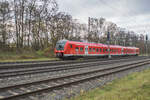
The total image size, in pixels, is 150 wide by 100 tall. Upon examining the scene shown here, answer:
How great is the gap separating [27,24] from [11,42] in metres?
5.77

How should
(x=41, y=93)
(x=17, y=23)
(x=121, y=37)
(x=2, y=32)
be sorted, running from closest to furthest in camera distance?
(x=41, y=93) < (x=2, y=32) < (x=17, y=23) < (x=121, y=37)

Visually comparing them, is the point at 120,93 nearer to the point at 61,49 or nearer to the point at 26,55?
the point at 61,49

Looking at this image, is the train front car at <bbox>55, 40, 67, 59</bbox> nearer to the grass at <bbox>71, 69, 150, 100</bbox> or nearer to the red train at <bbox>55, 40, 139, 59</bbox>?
the red train at <bbox>55, 40, 139, 59</bbox>

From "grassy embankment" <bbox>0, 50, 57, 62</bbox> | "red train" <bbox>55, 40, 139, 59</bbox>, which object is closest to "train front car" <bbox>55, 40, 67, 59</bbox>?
"red train" <bbox>55, 40, 139, 59</bbox>

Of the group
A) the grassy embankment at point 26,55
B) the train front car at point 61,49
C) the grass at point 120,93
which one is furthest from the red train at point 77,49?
the grass at point 120,93

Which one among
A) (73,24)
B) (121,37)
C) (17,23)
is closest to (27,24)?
(17,23)

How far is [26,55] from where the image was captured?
25.0m

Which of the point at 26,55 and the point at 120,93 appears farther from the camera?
the point at 26,55

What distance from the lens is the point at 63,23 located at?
3712cm

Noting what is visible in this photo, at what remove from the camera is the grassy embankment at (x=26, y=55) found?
2231 centimetres

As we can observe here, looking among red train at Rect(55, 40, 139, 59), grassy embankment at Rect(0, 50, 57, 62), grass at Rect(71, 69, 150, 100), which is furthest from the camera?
grassy embankment at Rect(0, 50, 57, 62)

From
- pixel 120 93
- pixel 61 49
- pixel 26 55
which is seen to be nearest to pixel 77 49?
pixel 61 49

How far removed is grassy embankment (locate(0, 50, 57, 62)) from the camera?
22.3 m

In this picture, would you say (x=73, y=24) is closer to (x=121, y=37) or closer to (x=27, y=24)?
(x=27, y=24)
